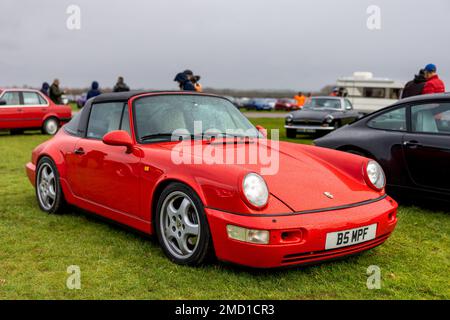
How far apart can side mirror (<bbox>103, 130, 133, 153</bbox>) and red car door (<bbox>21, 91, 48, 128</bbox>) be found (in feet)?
41.0

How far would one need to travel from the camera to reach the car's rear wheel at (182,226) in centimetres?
353

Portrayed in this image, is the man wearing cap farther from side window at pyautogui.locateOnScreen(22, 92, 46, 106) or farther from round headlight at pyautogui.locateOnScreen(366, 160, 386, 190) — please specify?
side window at pyautogui.locateOnScreen(22, 92, 46, 106)

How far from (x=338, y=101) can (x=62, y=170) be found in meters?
12.8

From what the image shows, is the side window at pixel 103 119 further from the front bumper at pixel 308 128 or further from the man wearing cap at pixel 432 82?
the front bumper at pixel 308 128

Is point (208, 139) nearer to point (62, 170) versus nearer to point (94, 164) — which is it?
point (94, 164)

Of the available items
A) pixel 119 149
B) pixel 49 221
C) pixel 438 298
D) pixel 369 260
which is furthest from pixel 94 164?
pixel 438 298

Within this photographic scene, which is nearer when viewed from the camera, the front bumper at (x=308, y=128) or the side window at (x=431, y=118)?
the side window at (x=431, y=118)

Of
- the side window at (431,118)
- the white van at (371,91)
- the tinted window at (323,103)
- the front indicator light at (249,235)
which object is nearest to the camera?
the front indicator light at (249,235)

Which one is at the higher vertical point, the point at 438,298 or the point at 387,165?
the point at 387,165

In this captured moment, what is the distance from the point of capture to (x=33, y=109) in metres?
15.7

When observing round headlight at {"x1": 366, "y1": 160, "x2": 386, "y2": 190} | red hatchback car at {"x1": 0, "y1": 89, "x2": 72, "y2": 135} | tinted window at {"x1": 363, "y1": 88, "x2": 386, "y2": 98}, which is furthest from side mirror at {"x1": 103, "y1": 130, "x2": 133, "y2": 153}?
tinted window at {"x1": 363, "y1": 88, "x2": 386, "y2": 98}

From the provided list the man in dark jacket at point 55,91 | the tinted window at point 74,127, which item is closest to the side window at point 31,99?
the man in dark jacket at point 55,91

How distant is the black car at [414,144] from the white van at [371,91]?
21.2 meters

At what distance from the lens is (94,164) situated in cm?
462
